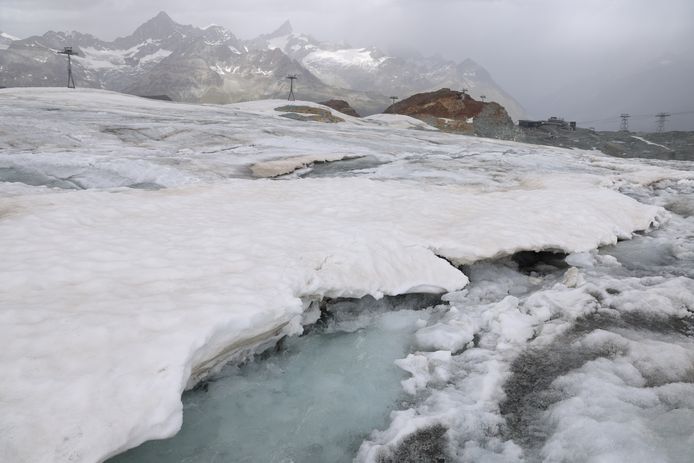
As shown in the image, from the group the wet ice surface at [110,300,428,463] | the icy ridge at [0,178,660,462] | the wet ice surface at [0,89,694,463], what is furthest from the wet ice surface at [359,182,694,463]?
the icy ridge at [0,178,660,462]

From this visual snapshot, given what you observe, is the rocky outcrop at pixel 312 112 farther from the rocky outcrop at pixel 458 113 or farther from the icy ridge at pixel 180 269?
the icy ridge at pixel 180 269

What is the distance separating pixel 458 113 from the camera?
57906mm

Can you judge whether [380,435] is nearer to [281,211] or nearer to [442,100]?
[281,211]

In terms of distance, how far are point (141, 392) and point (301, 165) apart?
458 inches

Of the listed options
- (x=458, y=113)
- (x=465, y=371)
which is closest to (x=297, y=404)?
(x=465, y=371)

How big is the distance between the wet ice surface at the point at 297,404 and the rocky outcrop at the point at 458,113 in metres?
51.5

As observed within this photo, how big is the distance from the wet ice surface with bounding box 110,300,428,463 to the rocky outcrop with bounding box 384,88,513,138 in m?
51.5

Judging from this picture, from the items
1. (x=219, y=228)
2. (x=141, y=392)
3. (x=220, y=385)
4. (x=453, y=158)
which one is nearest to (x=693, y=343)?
(x=220, y=385)

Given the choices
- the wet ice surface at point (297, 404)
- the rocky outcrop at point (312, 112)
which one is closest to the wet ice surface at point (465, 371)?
the wet ice surface at point (297, 404)

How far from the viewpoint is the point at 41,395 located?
2.89 m

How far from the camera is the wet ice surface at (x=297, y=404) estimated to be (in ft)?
11.3

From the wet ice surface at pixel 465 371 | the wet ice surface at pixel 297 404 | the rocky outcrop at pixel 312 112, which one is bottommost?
the wet ice surface at pixel 297 404

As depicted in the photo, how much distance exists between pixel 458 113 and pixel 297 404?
58.4m

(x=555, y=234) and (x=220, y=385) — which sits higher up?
(x=555, y=234)
